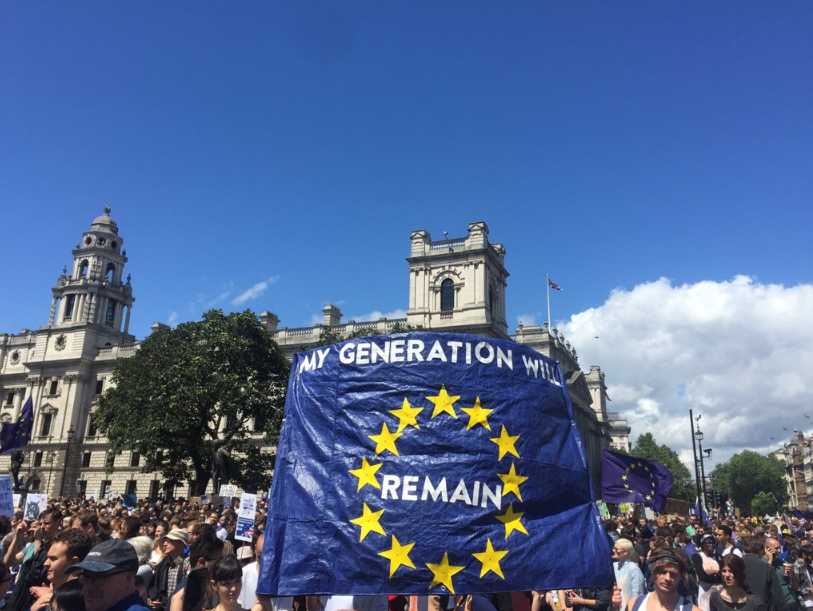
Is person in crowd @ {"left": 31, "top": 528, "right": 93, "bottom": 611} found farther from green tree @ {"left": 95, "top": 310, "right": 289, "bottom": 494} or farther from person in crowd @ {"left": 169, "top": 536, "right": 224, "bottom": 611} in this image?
green tree @ {"left": 95, "top": 310, "right": 289, "bottom": 494}

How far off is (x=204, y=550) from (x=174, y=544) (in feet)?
4.07

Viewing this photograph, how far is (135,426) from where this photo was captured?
34.4 metres

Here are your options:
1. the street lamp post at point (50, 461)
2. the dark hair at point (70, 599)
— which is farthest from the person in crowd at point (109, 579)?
the street lamp post at point (50, 461)

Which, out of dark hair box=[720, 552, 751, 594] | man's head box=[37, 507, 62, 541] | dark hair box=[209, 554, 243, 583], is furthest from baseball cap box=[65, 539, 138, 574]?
dark hair box=[720, 552, 751, 594]

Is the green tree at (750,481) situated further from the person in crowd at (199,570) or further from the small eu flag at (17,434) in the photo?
the person in crowd at (199,570)

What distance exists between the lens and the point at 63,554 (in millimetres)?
5250

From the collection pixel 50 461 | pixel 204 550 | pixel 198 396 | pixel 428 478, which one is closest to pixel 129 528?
pixel 204 550

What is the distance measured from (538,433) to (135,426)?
113ft

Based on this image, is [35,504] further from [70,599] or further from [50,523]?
[70,599]

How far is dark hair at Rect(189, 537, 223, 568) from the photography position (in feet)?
18.3

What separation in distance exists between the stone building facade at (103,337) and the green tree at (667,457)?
61.1 metres

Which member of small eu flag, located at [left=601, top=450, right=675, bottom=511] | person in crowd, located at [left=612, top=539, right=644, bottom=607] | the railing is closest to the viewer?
person in crowd, located at [left=612, top=539, right=644, bottom=607]

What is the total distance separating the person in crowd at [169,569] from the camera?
6430 millimetres

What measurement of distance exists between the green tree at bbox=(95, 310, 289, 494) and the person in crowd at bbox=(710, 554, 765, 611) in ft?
99.0
